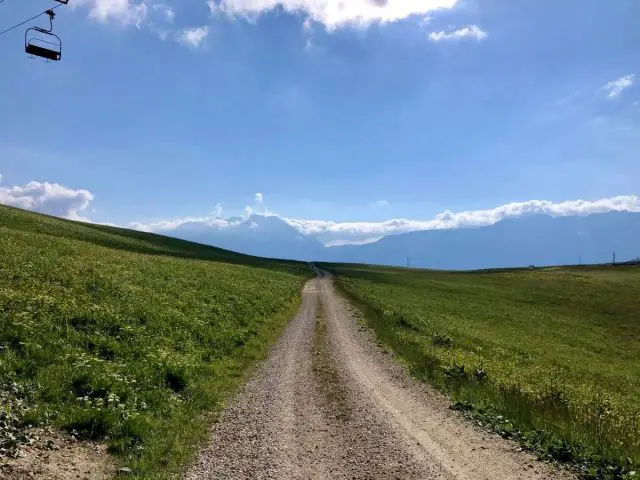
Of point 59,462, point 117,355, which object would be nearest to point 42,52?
point 117,355

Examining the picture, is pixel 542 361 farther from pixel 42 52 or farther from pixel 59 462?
pixel 42 52

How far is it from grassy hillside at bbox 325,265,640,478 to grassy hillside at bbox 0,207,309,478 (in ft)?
29.4

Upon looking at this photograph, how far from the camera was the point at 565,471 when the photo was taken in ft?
32.7

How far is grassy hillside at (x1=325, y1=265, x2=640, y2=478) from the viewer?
39.1 feet

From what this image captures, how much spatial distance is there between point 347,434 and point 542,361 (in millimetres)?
23633

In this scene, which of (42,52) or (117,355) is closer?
(117,355)

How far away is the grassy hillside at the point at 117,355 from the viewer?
1092cm

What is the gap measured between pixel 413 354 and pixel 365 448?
12253 mm

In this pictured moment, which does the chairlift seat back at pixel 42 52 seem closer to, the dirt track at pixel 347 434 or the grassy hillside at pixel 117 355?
the grassy hillside at pixel 117 355

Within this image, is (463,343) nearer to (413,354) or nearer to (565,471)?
(413,354)

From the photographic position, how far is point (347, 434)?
40.5 feet

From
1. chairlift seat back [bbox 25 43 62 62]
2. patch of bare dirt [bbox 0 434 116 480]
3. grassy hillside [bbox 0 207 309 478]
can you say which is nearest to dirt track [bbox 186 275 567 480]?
grassy hillside [bbox 0 207 309 478]

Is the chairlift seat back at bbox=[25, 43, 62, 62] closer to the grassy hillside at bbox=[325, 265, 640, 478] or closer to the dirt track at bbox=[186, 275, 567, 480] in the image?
the dirt track at bbox=[186, 275, 567, 480]

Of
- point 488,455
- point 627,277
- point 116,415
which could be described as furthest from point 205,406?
point 627,277
